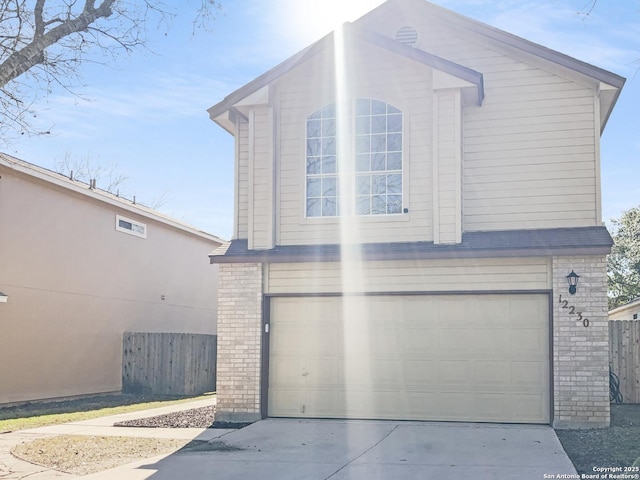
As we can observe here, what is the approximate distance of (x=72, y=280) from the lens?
17141mm

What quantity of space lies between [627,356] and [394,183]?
22.5 ft

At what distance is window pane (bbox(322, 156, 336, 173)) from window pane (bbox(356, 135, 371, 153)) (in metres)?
0.49

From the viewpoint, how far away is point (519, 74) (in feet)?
42.5

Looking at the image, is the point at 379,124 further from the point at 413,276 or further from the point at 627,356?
the point at 627,356

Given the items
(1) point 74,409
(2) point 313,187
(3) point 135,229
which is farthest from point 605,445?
(3) point 135,229

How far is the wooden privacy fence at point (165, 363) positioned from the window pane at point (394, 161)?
27.8 ft

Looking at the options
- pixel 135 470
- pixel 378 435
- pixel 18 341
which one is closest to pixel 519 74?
pixel 378 435

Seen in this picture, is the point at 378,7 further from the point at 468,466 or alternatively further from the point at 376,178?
the point at 468,466

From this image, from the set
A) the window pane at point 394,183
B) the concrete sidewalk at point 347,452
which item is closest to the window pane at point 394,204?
the window pane at point 394,183

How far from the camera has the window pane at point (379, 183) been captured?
42.4 ft

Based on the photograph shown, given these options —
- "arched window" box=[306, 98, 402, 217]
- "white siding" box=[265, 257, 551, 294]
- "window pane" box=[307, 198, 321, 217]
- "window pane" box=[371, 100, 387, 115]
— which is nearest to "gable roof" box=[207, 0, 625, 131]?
"window pane" box=[371, 100, 387, 115]

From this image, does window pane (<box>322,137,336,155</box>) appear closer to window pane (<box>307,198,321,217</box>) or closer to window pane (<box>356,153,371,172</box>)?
window pane (<box>356,153,371,172</box>)

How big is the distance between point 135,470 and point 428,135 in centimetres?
736

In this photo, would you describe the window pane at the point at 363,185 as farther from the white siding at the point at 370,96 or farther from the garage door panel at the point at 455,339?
the garage door panel at the point at 455,339
